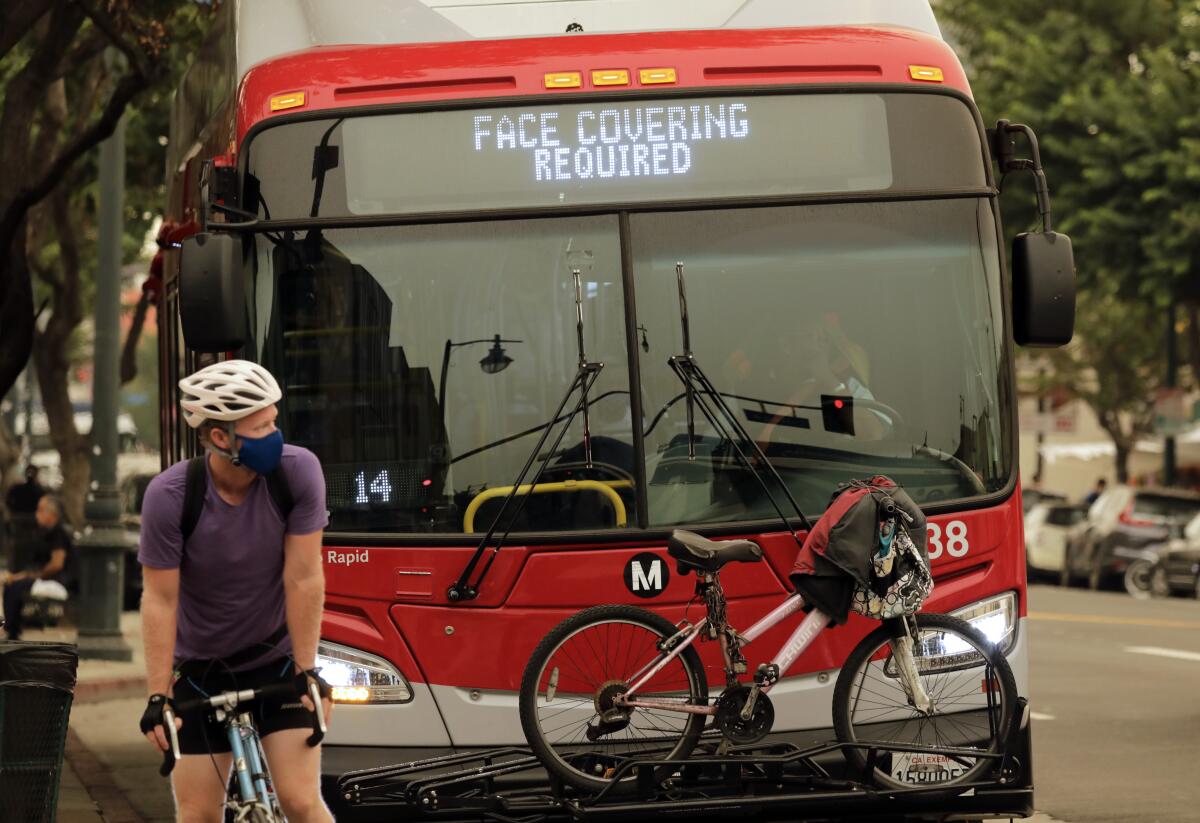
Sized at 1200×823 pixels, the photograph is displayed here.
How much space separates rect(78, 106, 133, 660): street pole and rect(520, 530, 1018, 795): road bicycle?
12.4 m

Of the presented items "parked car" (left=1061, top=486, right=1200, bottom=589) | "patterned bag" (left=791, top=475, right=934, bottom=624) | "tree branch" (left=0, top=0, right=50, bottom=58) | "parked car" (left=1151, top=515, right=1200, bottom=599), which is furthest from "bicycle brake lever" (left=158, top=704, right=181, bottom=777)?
"parked car" (left=1061, top=486, right=1200, bottom=589)

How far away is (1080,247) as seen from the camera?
90.4 feet

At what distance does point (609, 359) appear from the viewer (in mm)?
6852

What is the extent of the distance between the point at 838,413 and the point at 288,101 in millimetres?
2095

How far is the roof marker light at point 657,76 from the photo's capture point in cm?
715

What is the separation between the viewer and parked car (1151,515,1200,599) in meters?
28.3

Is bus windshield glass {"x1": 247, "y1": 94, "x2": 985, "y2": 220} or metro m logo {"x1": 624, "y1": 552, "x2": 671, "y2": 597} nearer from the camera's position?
metro m logo {"x1": 624, "y1": 552, "x2": 671, "y2": 597}

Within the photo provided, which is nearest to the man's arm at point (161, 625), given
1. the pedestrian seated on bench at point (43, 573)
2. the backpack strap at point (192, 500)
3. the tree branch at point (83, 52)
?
the backpack strap at point (192, 500)

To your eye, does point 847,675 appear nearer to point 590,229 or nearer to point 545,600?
point 545,600

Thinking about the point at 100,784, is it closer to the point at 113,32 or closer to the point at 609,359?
the point at 609,359

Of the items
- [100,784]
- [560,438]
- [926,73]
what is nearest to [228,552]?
[560,438]

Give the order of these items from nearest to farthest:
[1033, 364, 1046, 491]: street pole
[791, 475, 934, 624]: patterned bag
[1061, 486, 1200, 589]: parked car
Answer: [791, 475, 934, 624]: patterned bag, [1061, 486, 1200, 589]: parked car, [1033, 364, 1046, 491]: street pole

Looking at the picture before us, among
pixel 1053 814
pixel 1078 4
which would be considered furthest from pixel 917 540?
pixel 1078 4

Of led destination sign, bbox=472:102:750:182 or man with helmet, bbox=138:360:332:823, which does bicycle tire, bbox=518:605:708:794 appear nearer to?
man with helmet, bbox=138:360:332:823
